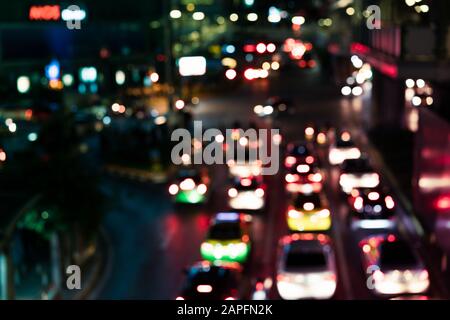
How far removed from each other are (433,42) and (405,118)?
12139 mm

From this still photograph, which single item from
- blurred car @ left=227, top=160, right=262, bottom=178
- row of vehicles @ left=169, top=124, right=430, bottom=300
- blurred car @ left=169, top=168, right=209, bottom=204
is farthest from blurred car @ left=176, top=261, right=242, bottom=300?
blurred car @ left=227, top=160, right=262, bottom=178

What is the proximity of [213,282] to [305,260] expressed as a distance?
153 cm

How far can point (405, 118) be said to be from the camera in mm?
26469

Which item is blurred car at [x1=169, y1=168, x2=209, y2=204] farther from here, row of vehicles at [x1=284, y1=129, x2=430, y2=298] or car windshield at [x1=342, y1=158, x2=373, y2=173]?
car windshield at [x1=342, y1=158, x2=373, y2=173]

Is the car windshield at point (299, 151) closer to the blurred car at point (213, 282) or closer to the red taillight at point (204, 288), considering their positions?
the blurred car at point (213, 282)

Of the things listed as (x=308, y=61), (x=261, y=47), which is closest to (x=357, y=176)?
(x=261, y=47)

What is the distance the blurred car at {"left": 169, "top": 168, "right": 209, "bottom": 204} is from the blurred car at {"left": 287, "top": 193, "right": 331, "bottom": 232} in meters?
2.66

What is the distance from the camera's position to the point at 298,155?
66.7 feet

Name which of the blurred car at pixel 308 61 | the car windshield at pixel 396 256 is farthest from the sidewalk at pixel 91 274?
the blurred car at pixel 308 61

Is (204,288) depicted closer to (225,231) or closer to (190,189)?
(225,231)

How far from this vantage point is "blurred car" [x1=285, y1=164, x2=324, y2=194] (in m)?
18.0

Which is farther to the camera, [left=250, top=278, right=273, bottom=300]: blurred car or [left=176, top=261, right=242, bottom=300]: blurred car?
[left=250, top=278, right=273, bottom=300]: blurred car

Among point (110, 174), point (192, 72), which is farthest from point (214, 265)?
point (192, 72)

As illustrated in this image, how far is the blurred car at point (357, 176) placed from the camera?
17672 mm
